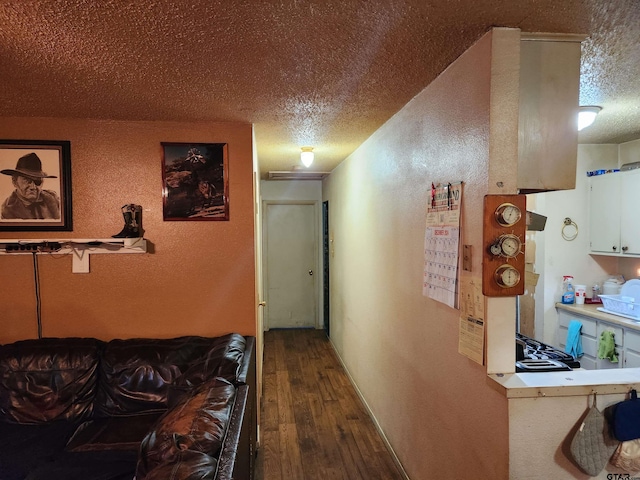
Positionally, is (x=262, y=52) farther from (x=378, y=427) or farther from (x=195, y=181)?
(x=378, y=427)

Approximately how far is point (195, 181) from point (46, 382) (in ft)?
4.85

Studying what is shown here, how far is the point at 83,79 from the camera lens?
73.1 inches

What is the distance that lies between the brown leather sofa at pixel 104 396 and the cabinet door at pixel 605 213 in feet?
10.3

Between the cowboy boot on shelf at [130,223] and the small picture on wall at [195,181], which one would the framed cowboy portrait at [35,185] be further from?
the small picture on wall at [195,181]

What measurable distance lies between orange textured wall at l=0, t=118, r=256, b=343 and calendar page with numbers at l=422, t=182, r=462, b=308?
4.17ft

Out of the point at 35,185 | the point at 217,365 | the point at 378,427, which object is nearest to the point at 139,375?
the point at 217,365

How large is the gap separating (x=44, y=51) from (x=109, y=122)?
3.46 ft

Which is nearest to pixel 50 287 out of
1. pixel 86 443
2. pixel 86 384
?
pixel 86 384

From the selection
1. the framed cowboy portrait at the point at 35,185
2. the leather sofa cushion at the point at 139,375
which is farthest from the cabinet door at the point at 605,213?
the framed cowboy portrait at the point at 35,185

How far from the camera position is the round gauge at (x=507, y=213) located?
144 centimetres

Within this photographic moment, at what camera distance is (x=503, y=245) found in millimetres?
1454

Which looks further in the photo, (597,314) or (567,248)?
(567,248)

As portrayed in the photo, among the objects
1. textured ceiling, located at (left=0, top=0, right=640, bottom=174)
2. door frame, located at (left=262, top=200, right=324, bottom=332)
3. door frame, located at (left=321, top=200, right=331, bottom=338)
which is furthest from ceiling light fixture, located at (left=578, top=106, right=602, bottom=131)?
door frame, located at (left=262, top=200, right=324, bottom=332)

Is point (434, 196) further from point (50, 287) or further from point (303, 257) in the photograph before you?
point (303, 257)
